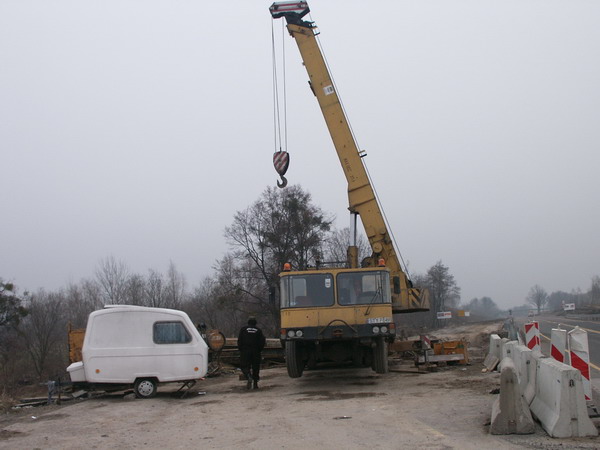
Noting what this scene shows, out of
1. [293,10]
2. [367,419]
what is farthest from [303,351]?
[293,10]

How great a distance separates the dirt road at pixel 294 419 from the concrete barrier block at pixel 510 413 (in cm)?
17

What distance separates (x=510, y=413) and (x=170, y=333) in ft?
26.6

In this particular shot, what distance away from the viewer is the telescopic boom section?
17.3 metres

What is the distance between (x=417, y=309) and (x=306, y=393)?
529 cm

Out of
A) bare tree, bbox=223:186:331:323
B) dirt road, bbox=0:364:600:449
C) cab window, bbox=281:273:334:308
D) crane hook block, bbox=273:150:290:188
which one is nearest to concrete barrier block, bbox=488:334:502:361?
dirt road, bbox=0:364:600:449

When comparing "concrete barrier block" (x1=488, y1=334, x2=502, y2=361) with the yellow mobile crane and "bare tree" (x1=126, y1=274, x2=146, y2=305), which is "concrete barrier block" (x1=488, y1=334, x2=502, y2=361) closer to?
the yellow mobile crane

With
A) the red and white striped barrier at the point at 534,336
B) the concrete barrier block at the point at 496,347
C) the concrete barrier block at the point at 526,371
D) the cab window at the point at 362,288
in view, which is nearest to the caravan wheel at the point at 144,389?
the cab window at the point at 362,288

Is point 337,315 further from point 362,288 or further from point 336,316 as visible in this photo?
point 362,288

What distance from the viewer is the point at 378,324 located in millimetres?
13703

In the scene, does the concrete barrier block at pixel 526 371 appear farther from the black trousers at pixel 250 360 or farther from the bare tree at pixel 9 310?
the bare tree at pixel 9 310

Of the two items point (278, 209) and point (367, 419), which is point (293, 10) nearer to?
point (367, 419)

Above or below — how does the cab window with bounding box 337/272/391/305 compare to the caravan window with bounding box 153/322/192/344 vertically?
above

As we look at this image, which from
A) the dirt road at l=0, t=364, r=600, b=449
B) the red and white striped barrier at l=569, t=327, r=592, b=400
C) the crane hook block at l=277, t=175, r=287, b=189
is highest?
the crane hook block at l=277, t=175, r=287, b=189

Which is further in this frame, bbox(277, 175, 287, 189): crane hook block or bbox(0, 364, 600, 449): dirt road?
bbox(277, 175, 287, 189): crane hook block
